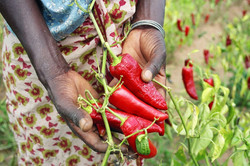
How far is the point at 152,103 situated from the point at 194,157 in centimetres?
40

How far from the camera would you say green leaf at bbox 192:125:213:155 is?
48.8 inches

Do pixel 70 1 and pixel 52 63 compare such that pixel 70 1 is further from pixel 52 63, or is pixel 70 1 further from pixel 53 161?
pixel 53 161

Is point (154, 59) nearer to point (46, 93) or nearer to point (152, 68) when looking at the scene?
point (152, 68)

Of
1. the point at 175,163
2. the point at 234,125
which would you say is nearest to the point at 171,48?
the point at 234,125

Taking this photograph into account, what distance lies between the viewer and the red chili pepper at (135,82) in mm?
1107

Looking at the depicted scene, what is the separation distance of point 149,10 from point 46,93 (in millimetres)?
600

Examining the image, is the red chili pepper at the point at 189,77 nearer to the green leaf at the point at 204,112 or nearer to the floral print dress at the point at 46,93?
the green leaf at the point at 204,112

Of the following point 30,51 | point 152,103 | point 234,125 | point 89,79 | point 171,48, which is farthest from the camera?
point 171,48

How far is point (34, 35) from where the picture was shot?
1.07 meters

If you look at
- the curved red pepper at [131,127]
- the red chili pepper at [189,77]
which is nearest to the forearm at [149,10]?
the curved red pepper at [131,127]

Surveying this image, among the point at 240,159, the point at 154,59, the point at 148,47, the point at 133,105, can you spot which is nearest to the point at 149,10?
the point at 148,47

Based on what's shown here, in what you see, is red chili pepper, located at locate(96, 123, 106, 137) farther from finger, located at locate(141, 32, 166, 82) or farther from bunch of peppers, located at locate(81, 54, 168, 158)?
finger, located at locate(141, 32, 166, 82)

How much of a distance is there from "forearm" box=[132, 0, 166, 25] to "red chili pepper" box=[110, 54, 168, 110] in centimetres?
29

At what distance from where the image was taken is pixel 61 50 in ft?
4.01
